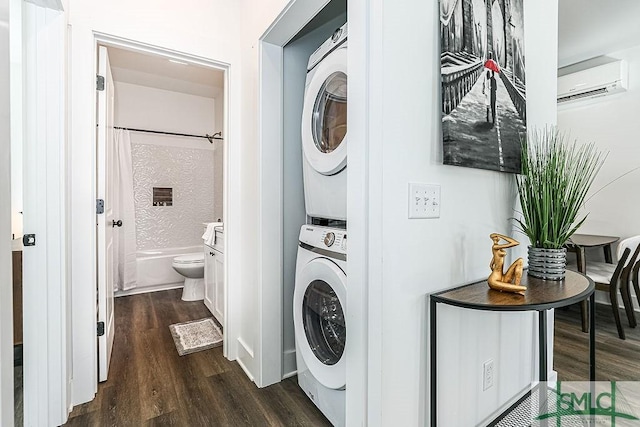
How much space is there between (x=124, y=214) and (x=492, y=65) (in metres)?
3.91

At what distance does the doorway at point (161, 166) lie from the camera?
3.59 meters

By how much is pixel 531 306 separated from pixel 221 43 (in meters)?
2.26

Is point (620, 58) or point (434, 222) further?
point (620, 58)

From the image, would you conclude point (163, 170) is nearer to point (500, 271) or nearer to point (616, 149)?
point (500, 271)

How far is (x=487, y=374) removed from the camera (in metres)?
1.34

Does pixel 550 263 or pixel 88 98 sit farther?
pixel 88 98

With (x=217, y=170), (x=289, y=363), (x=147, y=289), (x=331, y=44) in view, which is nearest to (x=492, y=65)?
(x=331, y=44)

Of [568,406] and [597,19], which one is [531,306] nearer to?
[568,406]

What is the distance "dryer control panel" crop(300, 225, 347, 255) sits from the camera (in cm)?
141

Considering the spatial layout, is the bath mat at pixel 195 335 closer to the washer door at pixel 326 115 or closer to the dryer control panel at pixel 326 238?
the dryer control panel at pixel 326 238

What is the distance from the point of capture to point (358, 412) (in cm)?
108

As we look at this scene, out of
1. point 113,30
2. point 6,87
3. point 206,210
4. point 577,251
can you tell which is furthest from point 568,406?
point 206,210

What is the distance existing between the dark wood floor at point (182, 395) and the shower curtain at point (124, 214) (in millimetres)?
1368

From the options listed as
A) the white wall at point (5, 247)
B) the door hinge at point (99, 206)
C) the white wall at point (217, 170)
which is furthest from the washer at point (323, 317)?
the white wall at point (217, 170)
